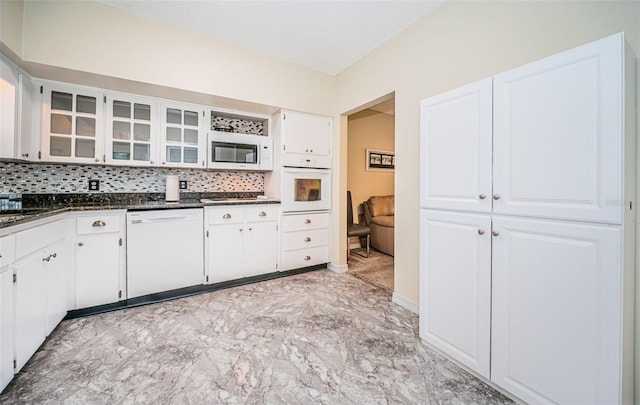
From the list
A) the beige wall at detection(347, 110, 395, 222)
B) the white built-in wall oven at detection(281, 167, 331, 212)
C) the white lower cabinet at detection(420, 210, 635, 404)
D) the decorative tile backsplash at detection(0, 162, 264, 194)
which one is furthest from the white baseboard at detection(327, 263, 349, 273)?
the white lower cabinet at detection(420, 210, 635, 404)

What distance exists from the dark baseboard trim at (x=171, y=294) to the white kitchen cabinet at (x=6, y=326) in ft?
2.85

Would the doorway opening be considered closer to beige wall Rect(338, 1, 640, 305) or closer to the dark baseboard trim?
the dark baseboard trim

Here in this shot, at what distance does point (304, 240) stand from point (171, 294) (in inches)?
63.1

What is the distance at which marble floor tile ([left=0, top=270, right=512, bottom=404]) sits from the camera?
141 cm

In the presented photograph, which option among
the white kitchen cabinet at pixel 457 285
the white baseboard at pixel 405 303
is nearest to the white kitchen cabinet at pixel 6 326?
the white kitchen cabinet at pixel 457 285

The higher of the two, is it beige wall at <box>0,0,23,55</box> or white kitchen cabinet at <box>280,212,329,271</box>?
beige wall at <box>0,0,23,55</box>

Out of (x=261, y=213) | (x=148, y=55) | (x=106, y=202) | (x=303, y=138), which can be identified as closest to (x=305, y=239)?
(x=261, y=213)

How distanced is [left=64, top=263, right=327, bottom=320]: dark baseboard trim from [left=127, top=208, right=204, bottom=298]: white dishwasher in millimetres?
56

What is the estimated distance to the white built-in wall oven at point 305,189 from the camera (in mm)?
3256

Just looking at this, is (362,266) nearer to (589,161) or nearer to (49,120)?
(589,161)

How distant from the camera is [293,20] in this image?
2432 mm

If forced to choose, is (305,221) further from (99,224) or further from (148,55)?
(148,55)

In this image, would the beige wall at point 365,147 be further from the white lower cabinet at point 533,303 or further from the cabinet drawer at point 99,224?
the cabinet drawer at point 99,224

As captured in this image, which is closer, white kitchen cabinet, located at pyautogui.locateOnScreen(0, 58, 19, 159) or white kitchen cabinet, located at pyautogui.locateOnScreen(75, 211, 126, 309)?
white kitchen cabinet, located at pyautogui.locateOnScreen(0, 58, 19, 159)
